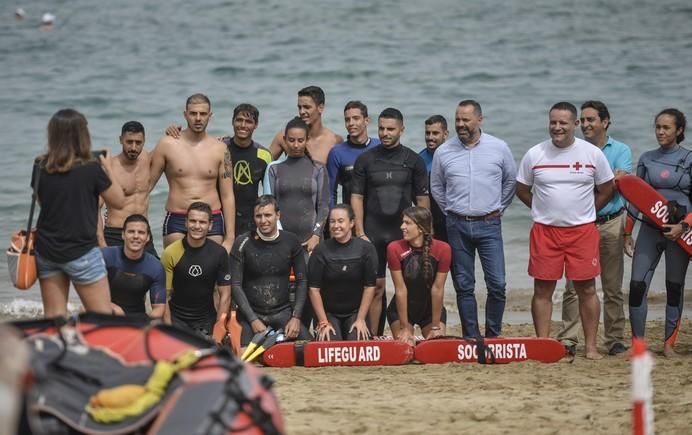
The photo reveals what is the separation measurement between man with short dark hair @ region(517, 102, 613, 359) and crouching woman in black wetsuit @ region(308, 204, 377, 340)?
131 centimetres

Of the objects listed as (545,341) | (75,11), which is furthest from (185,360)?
(75,11)

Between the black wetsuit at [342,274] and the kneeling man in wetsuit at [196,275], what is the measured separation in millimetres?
706

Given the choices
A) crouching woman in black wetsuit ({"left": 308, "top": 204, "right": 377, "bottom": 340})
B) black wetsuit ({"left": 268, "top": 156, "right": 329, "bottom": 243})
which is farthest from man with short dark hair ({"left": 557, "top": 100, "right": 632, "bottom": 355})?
black wetsuit ({"left": 268, "top": 156, "right": 329, "bottom": 243})

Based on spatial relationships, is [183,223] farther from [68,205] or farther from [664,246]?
[664,246]

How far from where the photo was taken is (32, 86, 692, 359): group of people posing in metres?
9.17

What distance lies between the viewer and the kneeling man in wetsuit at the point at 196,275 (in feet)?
30.4

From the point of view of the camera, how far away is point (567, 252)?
30.2 ft

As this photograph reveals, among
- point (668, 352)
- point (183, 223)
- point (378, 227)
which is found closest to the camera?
point (668, 352)

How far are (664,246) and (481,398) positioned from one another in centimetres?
250

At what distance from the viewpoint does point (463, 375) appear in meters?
8.60

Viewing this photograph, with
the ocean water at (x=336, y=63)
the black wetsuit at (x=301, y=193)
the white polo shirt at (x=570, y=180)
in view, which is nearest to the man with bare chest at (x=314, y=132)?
the black wetsuit at (x=301, y=193)

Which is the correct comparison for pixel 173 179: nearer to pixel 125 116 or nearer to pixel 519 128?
pixel 519 128

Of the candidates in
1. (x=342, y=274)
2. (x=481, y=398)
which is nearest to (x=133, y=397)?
(x=481, y=398)

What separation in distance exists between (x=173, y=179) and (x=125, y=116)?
1356 cm
